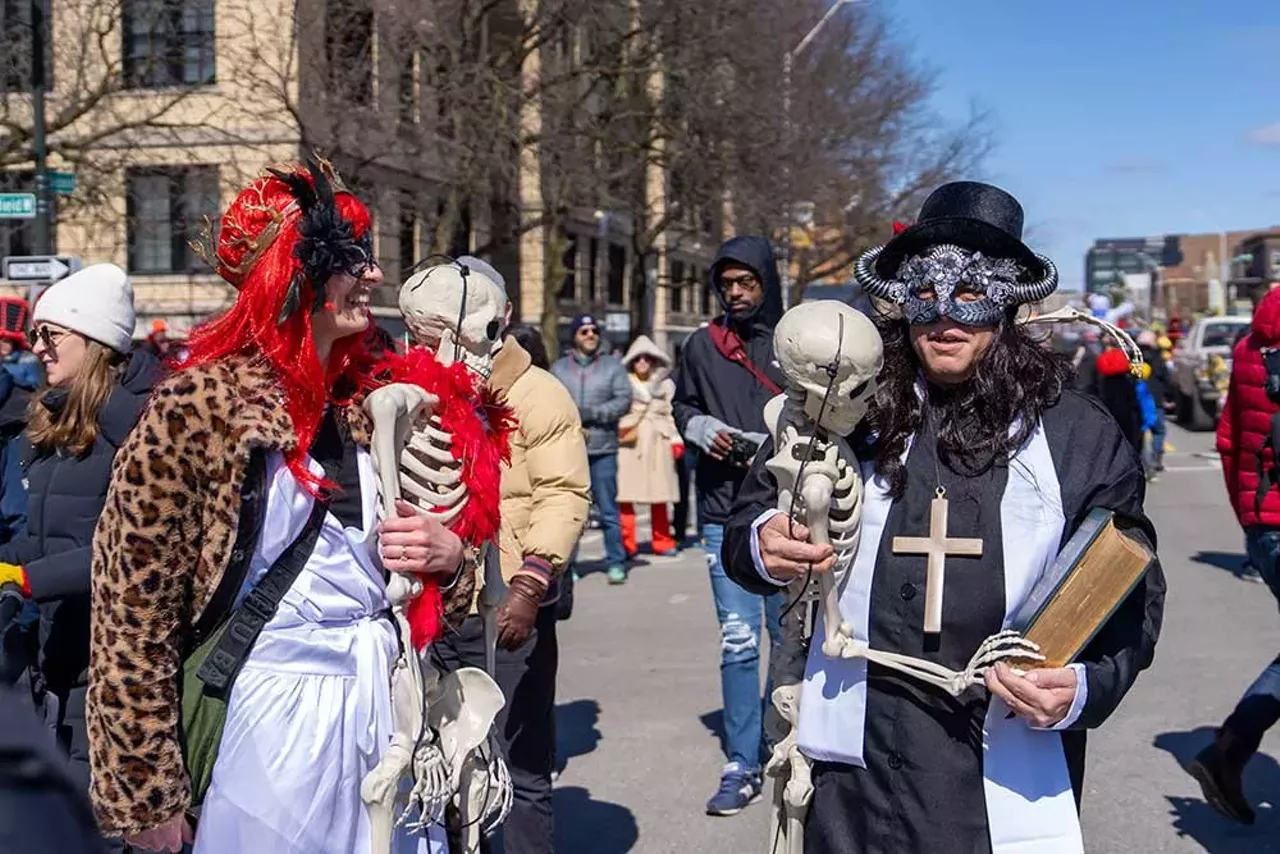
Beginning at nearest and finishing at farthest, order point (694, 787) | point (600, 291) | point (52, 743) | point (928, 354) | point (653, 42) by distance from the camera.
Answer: point (52, 743), point (928, 354), point (694, 787), point (653, 42), point (600, 291)

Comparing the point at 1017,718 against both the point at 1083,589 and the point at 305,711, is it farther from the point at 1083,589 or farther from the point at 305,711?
the point at 305,711

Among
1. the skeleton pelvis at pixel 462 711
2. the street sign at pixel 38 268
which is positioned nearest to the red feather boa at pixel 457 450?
the skeleton pelvis at pixel 462 711

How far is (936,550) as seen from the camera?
9.16 ft

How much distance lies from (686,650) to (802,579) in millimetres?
6188

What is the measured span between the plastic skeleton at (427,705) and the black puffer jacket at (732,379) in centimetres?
282

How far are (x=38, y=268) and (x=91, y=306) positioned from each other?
8909 mm

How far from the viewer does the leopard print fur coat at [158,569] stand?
8.86ft

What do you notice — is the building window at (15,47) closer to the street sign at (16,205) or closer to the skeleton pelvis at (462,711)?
the street sign at (16,205)

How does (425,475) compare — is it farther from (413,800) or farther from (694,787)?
(694,787)

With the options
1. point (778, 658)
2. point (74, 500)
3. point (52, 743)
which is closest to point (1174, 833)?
point (778, 658)

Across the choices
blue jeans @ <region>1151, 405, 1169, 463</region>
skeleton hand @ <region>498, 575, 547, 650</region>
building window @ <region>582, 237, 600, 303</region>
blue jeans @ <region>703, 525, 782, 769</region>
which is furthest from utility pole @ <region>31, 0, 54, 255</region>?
building window @ <region>582, 237, 600, 303</region>

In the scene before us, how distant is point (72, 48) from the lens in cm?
1638

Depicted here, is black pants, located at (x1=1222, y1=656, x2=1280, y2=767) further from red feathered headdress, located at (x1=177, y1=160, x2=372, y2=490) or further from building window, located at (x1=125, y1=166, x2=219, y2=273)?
building window, located at (x1=125, y1=166, x2=219, y2=273)

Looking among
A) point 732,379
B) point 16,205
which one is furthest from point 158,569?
point 16,205
